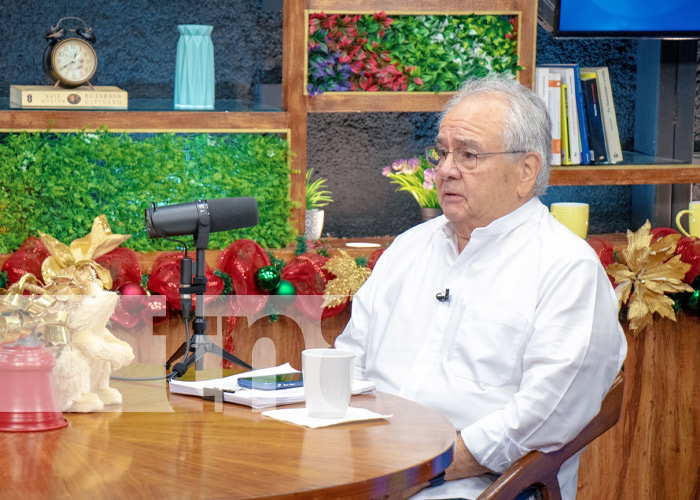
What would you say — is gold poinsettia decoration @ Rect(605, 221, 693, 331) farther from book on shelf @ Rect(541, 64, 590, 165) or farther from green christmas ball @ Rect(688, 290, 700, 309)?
book on shelf @ Rect(541, 64, 590, 165)

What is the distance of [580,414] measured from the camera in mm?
1858

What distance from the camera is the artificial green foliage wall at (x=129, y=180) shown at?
265 centimetres

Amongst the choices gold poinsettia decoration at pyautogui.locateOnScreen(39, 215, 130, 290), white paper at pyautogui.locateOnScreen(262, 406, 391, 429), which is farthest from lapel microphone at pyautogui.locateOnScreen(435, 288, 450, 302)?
gold poinsettia decoration at pyautogui.locateOnScreen(39, 215, 130, 290)

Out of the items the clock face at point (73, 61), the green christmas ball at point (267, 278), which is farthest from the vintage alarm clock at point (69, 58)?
the green christmas ball at point (267, 278)

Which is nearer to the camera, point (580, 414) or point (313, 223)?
point (580, 414)

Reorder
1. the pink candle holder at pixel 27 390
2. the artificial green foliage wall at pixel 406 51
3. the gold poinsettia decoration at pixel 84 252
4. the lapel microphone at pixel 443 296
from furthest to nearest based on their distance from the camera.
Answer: the artificial green foliage wall at pixel 406 51, the lapel microphone at pixel 443 296, the gold poinsettia decoration at pixel 84 252, the pink candle holder at pixel 27 390

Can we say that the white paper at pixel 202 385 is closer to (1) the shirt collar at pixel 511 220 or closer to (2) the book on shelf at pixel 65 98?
(1) the shirt collar at pixel 511 220

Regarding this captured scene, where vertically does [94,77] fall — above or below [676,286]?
above

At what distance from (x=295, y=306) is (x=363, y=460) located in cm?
148

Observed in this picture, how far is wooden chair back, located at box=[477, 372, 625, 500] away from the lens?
1.69 meters

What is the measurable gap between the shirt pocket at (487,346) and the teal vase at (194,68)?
1.22m

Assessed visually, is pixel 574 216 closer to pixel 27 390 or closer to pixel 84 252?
pixel 84 252

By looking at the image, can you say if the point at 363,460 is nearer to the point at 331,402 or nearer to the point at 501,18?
the point at 331,402

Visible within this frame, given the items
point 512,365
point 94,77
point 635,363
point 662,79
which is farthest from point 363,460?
point 662,79
